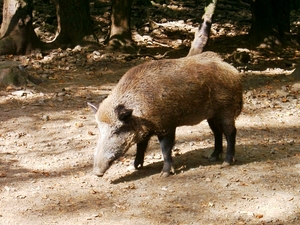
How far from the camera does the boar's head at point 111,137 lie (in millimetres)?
6039

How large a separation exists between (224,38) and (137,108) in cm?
1075

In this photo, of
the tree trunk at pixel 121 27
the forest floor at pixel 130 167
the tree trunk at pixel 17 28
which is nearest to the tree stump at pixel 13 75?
the forest floor at pixel 130 167

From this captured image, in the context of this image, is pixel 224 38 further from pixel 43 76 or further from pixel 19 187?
pixel 19 187

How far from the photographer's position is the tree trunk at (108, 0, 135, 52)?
1346cm

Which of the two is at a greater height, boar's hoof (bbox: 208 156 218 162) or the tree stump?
the tree stump

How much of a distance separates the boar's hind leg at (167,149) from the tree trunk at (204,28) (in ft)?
15.5

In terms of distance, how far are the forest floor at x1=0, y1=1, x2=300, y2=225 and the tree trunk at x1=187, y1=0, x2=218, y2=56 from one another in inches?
50.0

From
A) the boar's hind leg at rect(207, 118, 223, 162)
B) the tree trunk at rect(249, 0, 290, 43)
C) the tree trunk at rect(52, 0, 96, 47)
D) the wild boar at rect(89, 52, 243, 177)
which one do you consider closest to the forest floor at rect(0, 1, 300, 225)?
the boar's hind leg at rect(207, 118, 223, 162)

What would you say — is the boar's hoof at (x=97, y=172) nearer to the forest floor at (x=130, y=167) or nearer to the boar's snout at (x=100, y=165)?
the boar's snout at (x=100, y=165)

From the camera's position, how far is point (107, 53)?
1302 cm

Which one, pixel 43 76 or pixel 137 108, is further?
pixel 43 76

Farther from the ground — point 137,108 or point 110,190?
point 137,108

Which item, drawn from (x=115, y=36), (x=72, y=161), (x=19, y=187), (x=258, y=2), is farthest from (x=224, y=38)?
(x=19, y=187)

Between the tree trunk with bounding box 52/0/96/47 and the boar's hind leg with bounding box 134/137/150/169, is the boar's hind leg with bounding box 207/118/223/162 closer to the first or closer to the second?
the boar's hind leg with bounding box 134/137/150/169
